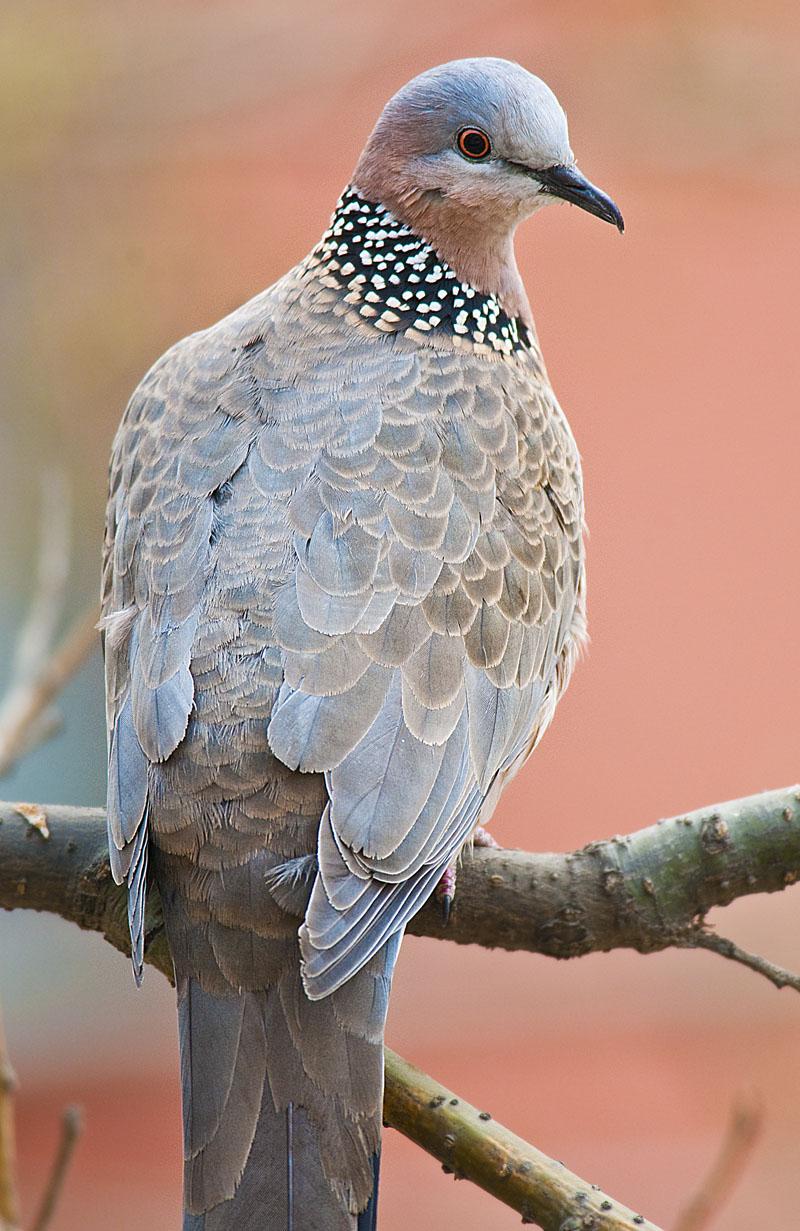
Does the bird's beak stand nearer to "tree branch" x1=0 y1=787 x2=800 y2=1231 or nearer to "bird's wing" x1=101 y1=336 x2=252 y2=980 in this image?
"bird's wing" x1=101 y1=336 x2=252 y2=980

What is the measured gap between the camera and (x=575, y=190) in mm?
3238

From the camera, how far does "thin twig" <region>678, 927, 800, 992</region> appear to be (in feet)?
8.82

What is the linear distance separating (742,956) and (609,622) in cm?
407

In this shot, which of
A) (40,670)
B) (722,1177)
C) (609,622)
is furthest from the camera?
(609,622)

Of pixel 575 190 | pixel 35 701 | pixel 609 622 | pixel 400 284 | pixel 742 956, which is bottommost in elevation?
pixel 742 956

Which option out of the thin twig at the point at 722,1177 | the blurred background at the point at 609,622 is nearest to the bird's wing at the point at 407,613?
the thin twig at the point at 722,1177

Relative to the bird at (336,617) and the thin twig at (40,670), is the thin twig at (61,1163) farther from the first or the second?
the thin twig at (40,670)

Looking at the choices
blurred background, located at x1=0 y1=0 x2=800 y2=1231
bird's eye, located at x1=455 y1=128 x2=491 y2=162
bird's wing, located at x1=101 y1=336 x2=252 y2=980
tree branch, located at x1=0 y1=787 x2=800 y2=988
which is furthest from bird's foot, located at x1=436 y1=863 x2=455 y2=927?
blurred background, located at x1=0 y1=0 x2=800 y2=1231

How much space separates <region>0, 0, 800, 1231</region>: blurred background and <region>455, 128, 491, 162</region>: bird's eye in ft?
9.64

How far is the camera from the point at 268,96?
5.90m

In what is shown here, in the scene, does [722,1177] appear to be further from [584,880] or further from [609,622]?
[609,622]

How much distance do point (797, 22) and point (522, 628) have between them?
4577mm

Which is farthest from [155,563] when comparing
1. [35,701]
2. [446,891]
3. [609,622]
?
[609,622]

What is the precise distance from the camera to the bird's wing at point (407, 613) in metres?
2.61
